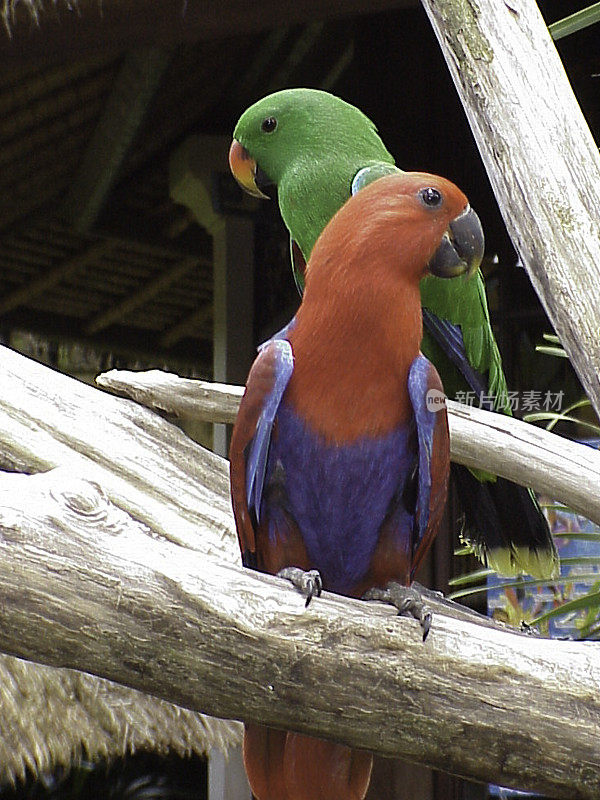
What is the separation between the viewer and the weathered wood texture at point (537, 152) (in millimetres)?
915

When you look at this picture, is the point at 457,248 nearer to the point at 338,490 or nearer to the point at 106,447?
the point at 338,490

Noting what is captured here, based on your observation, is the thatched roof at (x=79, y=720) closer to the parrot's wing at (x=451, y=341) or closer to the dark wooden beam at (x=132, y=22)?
the parrot's wing at (x=451, y=341)

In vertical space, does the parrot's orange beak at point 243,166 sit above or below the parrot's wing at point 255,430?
above

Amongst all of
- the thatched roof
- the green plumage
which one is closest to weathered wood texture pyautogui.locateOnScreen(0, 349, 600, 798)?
the green plumage

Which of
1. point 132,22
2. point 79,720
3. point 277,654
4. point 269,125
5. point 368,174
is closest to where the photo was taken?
point 277,654

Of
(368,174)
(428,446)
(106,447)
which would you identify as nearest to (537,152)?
(368,174)

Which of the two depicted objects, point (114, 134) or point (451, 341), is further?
point (114, 134)

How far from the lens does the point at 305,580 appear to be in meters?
0.75

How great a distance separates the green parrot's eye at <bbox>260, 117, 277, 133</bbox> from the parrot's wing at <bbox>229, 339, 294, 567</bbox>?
45cm

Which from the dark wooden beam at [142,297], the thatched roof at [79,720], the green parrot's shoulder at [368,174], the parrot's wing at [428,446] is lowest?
the thatched roof at [79,720]

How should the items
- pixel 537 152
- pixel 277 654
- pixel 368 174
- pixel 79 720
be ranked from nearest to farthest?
pixel 277 654
pixel 537 152
pixel 368 174
pixel 79 720

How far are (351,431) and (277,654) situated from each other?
0.61ft

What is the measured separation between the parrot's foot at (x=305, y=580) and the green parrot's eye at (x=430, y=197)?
29 cm

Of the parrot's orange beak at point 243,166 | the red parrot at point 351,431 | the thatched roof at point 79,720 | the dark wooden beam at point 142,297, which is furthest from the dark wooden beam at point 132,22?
the dark wooden beam at point 142,297
